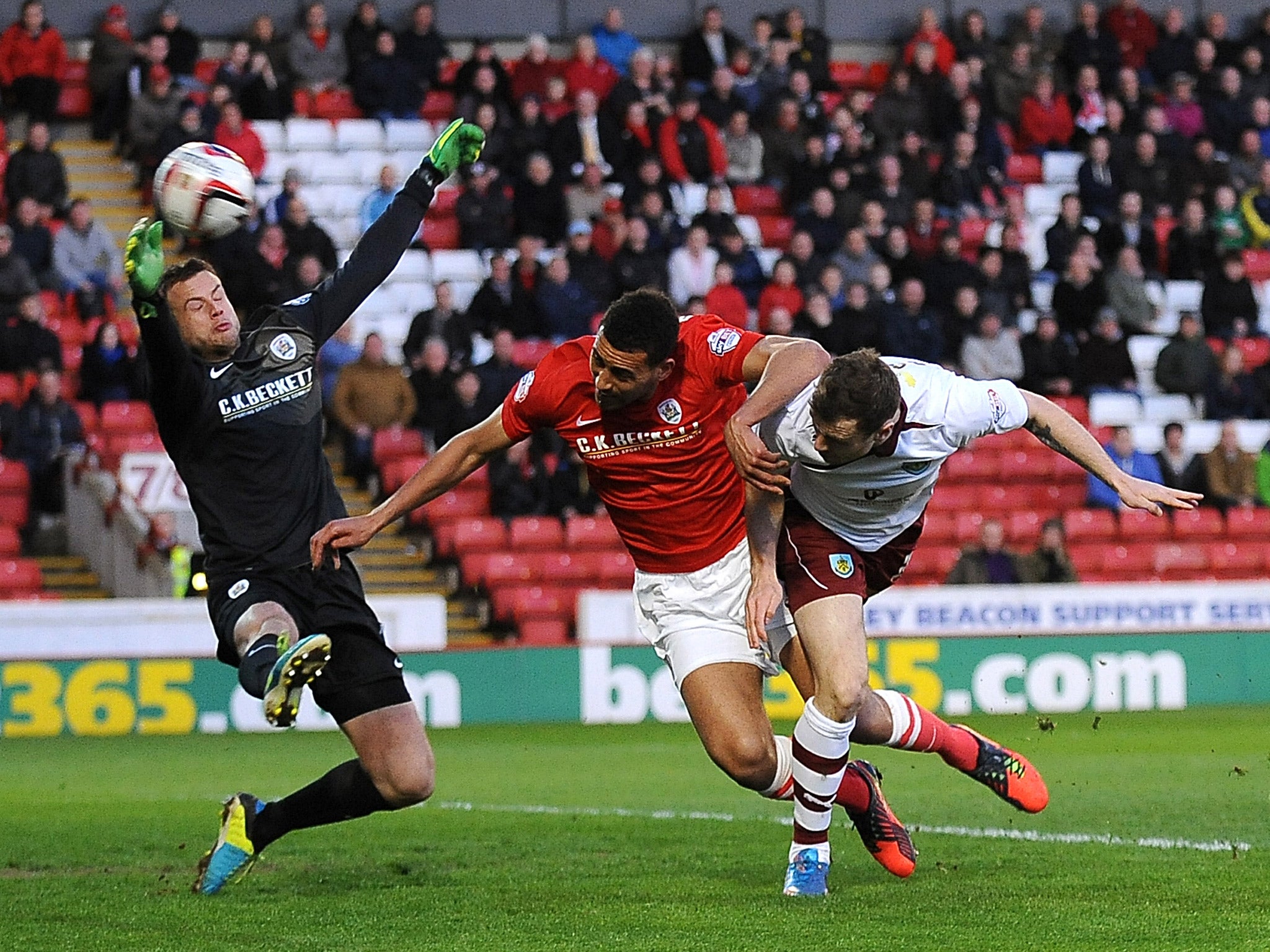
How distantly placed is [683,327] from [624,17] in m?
17.3

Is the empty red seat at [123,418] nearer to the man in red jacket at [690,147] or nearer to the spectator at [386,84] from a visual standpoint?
the spectator at [386,84]

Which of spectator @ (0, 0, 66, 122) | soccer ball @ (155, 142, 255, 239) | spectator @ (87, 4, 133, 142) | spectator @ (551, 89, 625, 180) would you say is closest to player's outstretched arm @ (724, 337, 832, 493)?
soccer ball @ (155, 142, 255, 239)

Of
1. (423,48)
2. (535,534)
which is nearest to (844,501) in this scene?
(535,534)

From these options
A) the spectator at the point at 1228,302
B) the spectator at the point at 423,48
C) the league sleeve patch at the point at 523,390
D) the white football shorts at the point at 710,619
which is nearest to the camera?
the league sleeve patch at the point at 523,390

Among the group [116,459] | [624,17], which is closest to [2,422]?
[116,459]

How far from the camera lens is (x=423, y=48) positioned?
2158 centimetres

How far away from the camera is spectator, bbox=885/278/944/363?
1927cm

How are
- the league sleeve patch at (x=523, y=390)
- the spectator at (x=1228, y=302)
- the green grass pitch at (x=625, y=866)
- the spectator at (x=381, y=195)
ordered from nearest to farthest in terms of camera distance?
the green grass pitch at (x=625, y=866) → the league sleeve patch at (x=523, y=390) → the spectator at (x=381, y=195) → the spectator at (x=1228, y=302)

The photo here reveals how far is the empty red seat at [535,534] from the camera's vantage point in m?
17.6

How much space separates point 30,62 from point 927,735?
15121 mm

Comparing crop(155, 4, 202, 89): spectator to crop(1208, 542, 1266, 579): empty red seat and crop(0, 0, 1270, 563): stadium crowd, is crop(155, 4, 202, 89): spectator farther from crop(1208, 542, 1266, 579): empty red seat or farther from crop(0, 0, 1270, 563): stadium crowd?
crop(1208, 542, 1266, 579): empty red seat

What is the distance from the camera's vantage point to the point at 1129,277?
2117 cm

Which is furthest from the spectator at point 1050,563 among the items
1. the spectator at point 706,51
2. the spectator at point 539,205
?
the spectator at point 706,51

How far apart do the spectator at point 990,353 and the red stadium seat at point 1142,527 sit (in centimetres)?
179
